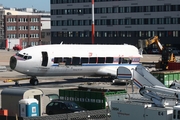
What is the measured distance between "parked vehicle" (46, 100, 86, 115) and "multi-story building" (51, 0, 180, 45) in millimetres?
83801

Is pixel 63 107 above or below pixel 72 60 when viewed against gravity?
below

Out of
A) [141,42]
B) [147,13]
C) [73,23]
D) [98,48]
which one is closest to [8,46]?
[73,23]

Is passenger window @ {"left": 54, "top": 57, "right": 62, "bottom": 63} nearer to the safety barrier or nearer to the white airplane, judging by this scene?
the white airplane

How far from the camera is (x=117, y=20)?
119m

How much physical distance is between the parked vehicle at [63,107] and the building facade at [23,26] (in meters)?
138

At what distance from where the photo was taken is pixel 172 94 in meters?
24.8

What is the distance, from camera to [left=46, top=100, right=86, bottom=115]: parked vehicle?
2969 cm

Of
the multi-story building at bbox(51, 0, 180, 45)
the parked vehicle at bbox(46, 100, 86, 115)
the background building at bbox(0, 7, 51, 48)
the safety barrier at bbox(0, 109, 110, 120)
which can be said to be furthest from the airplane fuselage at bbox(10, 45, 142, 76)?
the background building at bbox(0, 7, 51, 48)

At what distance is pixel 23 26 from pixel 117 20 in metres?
56.0

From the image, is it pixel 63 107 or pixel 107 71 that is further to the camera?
pixel 107 71

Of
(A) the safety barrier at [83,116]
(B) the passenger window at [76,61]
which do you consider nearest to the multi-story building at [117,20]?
(B) the passenger window at [76,61]

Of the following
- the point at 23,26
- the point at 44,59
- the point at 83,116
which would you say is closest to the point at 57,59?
the point at 44,59

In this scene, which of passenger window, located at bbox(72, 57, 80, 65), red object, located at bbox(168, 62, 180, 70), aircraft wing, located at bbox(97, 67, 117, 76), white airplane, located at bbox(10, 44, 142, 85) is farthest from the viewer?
red object, located at bbox(168, 62, 180, 70)

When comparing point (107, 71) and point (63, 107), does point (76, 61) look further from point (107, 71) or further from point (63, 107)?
point (63, 107)
